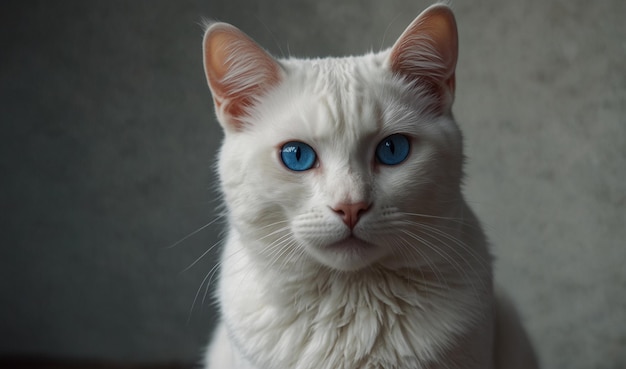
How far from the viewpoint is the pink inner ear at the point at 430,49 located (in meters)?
1.17

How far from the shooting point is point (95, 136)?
2.28 meters

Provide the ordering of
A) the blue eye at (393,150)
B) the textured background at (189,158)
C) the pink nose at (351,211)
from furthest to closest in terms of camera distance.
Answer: the textured background at (189,158), the blue eye at (393,150), the pink nose at (351,211)

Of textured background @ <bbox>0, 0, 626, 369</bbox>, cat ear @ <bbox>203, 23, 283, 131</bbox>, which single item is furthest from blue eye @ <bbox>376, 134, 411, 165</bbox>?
textured background @ <bbox>0, 0, 626, 369</bbox>

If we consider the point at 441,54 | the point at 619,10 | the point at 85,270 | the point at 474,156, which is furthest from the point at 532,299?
the point at 85,270

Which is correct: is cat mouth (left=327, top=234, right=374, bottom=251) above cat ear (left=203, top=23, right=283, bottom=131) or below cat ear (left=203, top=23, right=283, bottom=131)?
below

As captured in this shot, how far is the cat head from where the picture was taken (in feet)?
3.58

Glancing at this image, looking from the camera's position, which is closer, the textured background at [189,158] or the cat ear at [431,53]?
the cat ear at [431,53]

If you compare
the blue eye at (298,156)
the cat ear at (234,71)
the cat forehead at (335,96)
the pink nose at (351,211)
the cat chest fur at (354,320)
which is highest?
the cat ear at (234,71)

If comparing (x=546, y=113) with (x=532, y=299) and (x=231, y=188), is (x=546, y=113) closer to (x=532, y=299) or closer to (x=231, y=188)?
(x=532, y=299)

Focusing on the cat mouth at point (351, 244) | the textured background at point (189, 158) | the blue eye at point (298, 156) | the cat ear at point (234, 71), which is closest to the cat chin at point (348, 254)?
the cat mouth at point (351, 244)

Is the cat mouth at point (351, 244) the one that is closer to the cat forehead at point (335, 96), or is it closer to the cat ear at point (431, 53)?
the cat forehead at point (335, 96)

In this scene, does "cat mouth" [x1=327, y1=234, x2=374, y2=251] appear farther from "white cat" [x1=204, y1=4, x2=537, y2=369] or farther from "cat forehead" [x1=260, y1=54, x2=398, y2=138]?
"cat forehead" [x1=260, y1=54, x2=398, y2=138]

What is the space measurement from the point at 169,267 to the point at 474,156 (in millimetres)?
1126

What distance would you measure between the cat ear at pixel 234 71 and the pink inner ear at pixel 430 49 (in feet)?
0.75
